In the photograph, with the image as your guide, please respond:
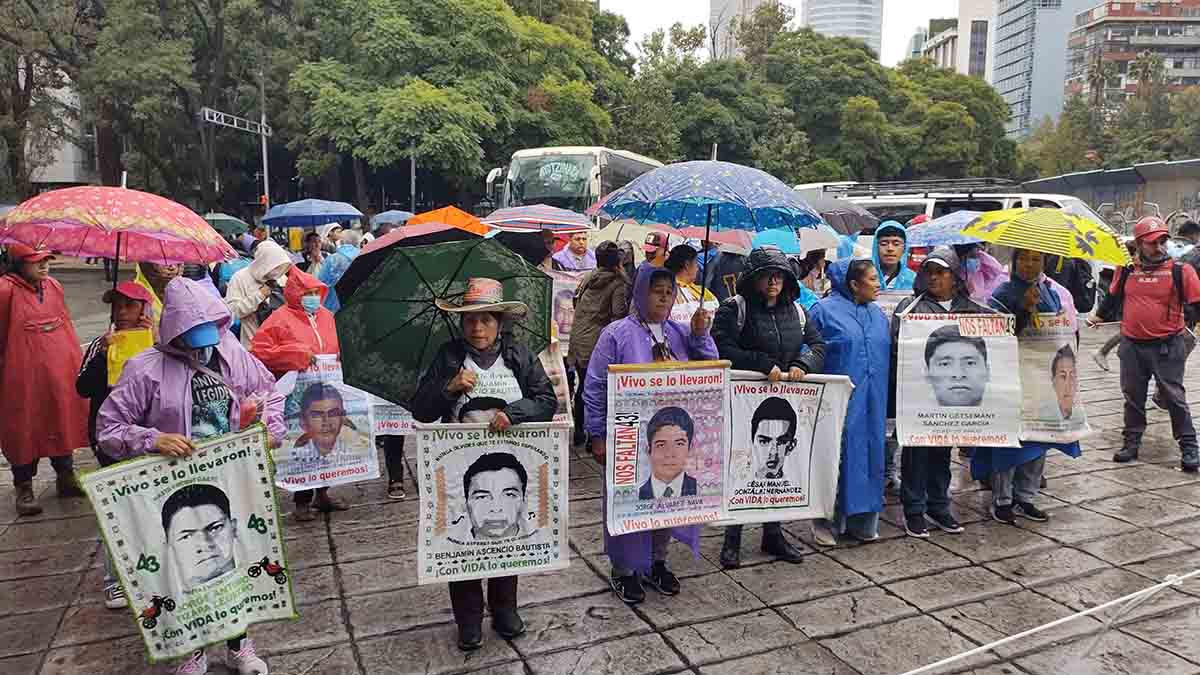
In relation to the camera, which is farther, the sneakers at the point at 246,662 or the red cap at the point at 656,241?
the red cap at the point at 656,241

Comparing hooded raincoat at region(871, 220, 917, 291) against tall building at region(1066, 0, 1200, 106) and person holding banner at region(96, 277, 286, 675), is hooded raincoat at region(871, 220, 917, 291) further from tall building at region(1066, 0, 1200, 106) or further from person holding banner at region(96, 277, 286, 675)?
tall building at region(1066, 0, 1200, 106)

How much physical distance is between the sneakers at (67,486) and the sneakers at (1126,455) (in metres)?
7.35

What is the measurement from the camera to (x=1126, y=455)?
6488 mm

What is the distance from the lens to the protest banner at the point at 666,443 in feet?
13.1

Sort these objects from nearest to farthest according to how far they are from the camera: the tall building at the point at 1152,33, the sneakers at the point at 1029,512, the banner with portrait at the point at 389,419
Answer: the sneakers at the point at 1029,512 < the banner with portrait at the point at 389,419 < the tall building at the point at 1152,33

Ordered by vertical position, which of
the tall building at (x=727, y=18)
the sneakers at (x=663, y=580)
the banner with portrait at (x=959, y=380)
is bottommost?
the sneakers at (x=663, y=580)

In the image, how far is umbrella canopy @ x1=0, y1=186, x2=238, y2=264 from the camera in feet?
12.6

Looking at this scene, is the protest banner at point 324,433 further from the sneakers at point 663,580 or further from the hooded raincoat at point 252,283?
the sneakers at point 663,580

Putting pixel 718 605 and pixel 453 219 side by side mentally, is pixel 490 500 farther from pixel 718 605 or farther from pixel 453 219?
pixel 453 219

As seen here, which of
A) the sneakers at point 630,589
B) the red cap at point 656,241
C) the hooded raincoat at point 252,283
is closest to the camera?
the sneakers at point 630,589

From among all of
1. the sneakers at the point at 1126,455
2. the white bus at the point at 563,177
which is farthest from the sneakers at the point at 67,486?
the white bus at the point at 563,177

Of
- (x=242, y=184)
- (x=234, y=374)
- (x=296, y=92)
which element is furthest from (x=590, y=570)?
(x=242, y=184)

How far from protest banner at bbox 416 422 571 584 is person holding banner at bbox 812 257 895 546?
1.78m

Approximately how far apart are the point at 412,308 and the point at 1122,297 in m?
5.58
